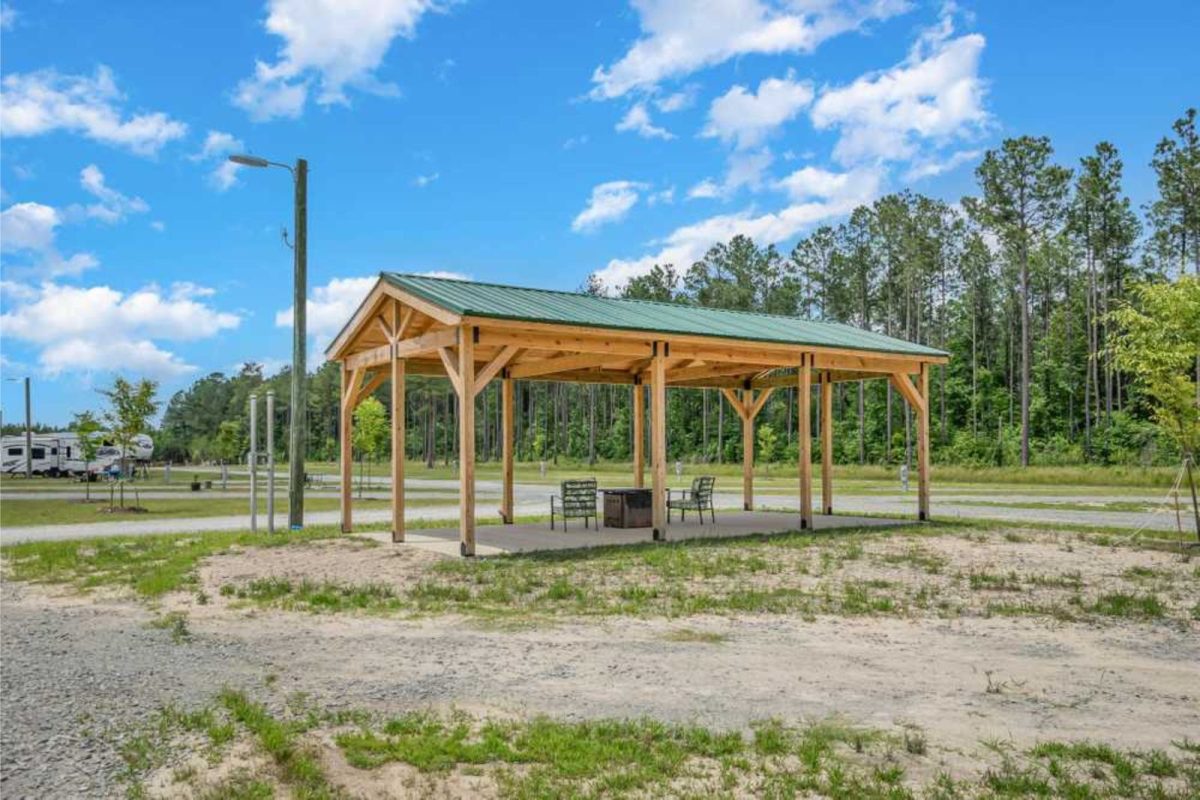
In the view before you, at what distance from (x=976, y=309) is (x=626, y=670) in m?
58.4

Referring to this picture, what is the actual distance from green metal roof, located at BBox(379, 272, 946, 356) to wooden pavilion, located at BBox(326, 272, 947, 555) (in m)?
0.03

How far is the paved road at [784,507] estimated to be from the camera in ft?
51.9

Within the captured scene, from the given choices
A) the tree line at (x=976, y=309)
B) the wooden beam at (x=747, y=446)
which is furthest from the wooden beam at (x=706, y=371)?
the tree line at (x=976, y=309)

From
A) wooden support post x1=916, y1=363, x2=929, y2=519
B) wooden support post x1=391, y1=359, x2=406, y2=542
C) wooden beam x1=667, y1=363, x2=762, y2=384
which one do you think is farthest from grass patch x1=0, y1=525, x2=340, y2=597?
wooden support post x1=916, y1=363, x2=929, y2=519

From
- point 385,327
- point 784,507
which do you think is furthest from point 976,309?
point 385,327

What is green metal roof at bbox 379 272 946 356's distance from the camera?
12.3m

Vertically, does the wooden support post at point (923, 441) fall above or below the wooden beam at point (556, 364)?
below

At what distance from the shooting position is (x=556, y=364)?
15.6 meters

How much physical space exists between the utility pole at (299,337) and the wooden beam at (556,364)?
3862 millimetres

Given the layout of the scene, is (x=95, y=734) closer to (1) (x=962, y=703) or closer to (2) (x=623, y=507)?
(1) (x=962, y=703)

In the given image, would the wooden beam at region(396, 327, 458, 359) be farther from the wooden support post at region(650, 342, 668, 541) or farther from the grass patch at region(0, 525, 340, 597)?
the grass patch at region(0, 525, 340, 597)

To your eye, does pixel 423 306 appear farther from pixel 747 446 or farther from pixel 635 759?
pixel 747 446

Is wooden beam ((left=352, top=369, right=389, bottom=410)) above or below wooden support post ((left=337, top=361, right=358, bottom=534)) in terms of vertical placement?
above

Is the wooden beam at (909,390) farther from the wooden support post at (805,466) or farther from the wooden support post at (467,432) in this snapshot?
the wooden support post at (467,432)
